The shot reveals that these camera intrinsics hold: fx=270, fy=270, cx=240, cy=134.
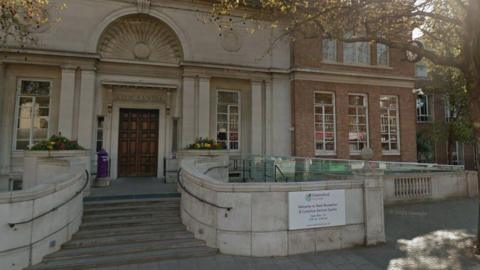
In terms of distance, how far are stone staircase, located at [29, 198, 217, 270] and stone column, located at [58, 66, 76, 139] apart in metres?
5.48

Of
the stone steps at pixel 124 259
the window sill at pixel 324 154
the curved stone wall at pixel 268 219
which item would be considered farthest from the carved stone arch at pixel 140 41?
the stone steps at pixel 124 259

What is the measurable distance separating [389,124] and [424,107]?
445 inches

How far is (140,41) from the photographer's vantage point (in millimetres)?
12305

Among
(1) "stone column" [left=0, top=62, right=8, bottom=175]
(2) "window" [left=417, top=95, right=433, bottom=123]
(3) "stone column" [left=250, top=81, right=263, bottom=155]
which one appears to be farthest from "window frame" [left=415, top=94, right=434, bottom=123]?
(1) "stone column" [left=0, top=62, right=8, bottom=175]

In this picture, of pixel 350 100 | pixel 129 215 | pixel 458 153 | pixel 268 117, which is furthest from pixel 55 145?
pixel 458 153

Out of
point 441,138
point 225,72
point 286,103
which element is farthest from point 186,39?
point 441,138

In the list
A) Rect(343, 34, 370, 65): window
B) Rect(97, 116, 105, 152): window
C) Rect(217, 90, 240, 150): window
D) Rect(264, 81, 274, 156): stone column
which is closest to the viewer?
Rect(97, 116, 105, 152): window

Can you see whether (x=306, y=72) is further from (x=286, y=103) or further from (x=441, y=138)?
(x=441, y=138)

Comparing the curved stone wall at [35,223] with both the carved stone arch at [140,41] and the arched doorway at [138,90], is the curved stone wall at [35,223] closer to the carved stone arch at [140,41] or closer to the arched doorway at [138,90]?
the arched doorway at [138,90]

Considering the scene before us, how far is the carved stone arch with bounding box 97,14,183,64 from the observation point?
11.9 m

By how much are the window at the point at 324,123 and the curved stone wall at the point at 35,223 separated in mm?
11503

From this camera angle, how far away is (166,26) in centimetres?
1230

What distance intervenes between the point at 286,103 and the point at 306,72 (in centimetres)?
187

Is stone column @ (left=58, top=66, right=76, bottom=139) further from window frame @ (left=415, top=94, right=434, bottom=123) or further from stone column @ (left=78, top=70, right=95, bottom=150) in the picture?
window frame @ (left=415, top=94, right=434, bottom=123)
